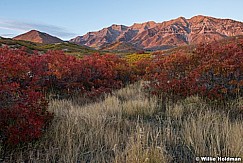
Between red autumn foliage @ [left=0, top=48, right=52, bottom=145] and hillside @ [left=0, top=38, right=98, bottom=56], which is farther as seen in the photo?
hillside @ [left=0, top=38, right=98, bottom=56]

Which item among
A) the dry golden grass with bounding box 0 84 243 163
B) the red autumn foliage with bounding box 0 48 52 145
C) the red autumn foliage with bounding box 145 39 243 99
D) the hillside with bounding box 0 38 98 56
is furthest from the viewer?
the hillside with bounding box 0 38 98 56

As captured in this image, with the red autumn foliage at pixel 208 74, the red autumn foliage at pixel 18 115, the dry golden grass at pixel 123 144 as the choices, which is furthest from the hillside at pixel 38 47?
the dry golden grass at pixel 123 144

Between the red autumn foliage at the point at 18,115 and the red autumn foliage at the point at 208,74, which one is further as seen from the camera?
the red autumn foliage at the point at 208,74

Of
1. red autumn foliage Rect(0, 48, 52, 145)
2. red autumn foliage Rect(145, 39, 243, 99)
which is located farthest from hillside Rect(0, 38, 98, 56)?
red autumn foliage Rect(0, 48, 52, 145)

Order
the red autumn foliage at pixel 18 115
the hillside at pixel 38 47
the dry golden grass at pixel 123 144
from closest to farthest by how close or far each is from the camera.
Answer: the dry golden grass at pixel 123 144 → the red autumn foliage at pixel 18 115 → the hillside at pixel 38 47

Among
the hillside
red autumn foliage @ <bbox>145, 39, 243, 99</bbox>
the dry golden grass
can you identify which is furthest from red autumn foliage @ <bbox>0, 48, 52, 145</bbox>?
the hillside

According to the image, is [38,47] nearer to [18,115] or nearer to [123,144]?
[18,115]

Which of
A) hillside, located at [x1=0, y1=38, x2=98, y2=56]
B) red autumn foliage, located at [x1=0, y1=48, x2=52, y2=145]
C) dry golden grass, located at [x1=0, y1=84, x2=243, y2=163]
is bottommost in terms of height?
Result: dry golden grass, located at [x1=0, y1=84, x2=243, y2=163]

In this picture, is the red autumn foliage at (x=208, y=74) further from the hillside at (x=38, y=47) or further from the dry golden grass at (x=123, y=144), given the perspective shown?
the hillside at (x=38, y=47)

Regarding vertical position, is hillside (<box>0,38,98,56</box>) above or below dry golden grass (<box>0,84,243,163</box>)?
above

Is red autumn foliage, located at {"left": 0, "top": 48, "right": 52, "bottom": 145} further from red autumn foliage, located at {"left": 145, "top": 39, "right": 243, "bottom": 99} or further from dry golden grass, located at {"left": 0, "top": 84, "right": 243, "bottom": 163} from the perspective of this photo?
red autumn foliage, located at {"left": 145, "top": 39, "right": 243, "bottom": 99}

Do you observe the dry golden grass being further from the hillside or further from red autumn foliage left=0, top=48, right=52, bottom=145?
the hillside

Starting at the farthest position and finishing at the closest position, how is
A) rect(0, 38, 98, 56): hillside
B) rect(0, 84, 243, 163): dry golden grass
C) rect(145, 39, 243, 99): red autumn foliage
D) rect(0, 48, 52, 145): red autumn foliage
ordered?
1. rect(0, 38, 98, 56): hillside
2. rect(145, 39, 243, 99): red autumn foliage
3. rect(0, 48, 52, 145): red autumn foliage
4. rect(0, 84, 243, 163): dry golden grass

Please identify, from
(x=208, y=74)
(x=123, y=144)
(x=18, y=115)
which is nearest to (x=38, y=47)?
(x=208, y=74)
